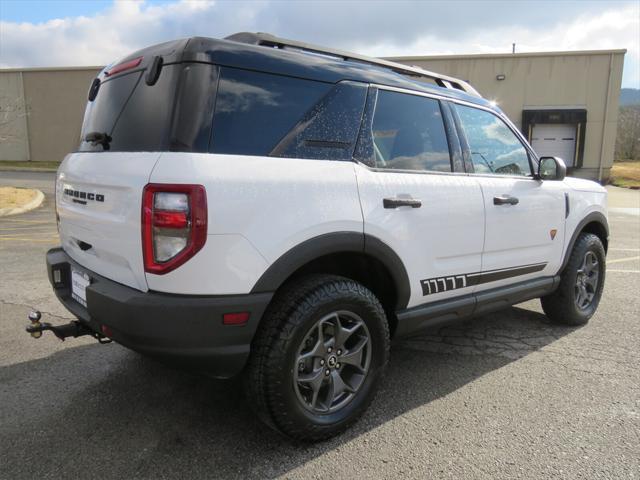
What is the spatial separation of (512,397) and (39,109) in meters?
34.6

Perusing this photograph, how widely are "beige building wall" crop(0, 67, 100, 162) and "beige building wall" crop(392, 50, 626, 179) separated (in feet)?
65.6

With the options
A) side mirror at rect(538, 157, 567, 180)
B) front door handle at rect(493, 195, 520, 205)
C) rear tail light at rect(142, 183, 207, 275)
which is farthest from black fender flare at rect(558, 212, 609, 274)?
rear tail light at rect(142, 183, 207, 275)

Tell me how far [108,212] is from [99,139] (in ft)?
1.83

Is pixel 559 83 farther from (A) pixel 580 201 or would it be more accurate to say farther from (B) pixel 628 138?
(B) pixel 628 138

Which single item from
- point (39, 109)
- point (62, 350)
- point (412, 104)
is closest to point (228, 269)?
point (412, 104)

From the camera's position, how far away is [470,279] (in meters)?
3.33

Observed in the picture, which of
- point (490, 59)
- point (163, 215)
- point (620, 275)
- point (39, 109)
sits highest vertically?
point (490, 59)

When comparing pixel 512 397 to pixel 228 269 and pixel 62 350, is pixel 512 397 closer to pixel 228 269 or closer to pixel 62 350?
pixel 228 269

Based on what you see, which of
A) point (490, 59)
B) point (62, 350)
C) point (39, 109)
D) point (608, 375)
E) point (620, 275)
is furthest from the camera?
point (39, 109)

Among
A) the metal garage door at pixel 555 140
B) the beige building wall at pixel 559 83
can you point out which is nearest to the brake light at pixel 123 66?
the beige building wall at pixel 559 83

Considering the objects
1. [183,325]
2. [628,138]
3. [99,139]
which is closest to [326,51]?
[99,139]

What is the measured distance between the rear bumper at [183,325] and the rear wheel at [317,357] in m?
0.13

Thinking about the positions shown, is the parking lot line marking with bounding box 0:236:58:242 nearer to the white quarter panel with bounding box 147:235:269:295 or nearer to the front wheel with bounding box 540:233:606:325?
the white quarter panel with bounding box 147:235:269:295

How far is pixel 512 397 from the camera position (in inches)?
123
